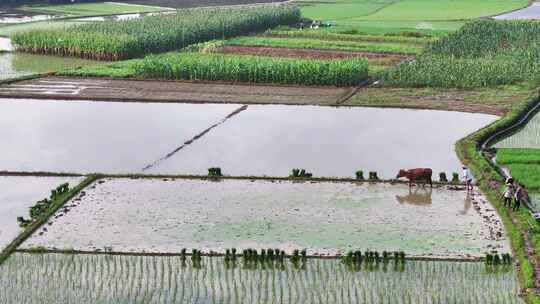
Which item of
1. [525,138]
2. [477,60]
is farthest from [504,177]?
[477,60]

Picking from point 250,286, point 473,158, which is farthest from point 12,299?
point 473,158

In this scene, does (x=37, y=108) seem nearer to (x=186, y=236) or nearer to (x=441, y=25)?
(x=186, y=236)

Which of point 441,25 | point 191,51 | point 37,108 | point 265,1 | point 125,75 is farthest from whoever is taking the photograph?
point 265,1

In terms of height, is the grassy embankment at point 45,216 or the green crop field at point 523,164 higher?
the green crop field at point 523,164

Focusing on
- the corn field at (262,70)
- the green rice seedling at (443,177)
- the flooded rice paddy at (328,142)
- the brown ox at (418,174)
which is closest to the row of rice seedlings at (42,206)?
the flooded rice paddy at (328,142)

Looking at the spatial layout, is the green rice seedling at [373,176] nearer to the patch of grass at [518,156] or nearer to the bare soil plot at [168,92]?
the patch of grass at [518,156]

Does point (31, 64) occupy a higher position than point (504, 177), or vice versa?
point (31, 64)

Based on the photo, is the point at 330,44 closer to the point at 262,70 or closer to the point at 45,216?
the point at 262,70
